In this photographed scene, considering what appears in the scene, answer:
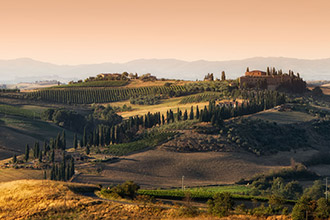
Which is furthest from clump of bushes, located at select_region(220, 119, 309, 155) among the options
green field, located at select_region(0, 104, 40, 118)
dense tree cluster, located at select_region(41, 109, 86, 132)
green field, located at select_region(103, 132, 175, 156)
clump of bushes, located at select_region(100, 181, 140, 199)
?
green field, located at select_region(0, 104, 40, 118)

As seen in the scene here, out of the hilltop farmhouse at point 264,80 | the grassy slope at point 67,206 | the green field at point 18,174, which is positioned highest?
the hilltop farmhouse at point 264,80

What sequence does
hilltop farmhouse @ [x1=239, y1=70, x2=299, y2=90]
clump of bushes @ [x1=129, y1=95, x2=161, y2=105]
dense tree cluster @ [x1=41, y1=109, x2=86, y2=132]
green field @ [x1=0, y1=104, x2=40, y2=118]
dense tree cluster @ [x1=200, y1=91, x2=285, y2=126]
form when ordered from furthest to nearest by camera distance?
clump of bushes @ [x1=129, y1=95, x2=161, y2=105] → hilltop farmhouse @ [x1=239, y1=70, x2=299, y2=90] → dense tree cluster @ [x1=41, y1=109, x2=86, y2=132] → green field @ [x1=0, y1=104, x2=40, y2=118] → dense tree cluster @ [x1=200, y1=91, x2=285, y2=126]

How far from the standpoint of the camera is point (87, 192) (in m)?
61.7

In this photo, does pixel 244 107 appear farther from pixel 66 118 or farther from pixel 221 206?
pixel 221 206

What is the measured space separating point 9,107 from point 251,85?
8391 cm

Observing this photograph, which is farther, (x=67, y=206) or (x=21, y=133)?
(x=21, y=133)

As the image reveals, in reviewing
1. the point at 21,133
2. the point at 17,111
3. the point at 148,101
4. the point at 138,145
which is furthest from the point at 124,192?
the point at 148,101

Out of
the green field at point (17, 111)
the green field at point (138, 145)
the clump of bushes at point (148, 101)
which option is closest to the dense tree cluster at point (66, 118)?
the green field at point (17, 111)

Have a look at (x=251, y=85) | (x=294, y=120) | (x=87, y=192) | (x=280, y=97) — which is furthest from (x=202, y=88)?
(x=87, y=192)

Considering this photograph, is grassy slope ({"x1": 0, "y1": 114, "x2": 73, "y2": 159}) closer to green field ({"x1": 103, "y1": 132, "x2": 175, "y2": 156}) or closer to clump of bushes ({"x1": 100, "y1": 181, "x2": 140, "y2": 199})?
green field ({"x1": 103, "y1": 132, "x2": 175, "y2": 156})

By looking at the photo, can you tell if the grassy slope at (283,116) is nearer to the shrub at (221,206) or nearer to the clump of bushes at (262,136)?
the clump of bushes at (262,136)

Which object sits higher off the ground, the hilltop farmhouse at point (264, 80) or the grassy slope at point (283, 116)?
the hilltop farmhouse at point (264, 80)

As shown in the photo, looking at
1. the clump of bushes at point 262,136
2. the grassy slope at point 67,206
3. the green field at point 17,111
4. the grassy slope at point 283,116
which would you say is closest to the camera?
the grassy slope at point 67,206

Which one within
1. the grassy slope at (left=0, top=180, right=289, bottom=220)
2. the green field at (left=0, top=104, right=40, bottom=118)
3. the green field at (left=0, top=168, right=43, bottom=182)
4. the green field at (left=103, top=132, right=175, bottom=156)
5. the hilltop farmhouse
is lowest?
the green field at (left=0, top=168, right=43, bottom=182)
